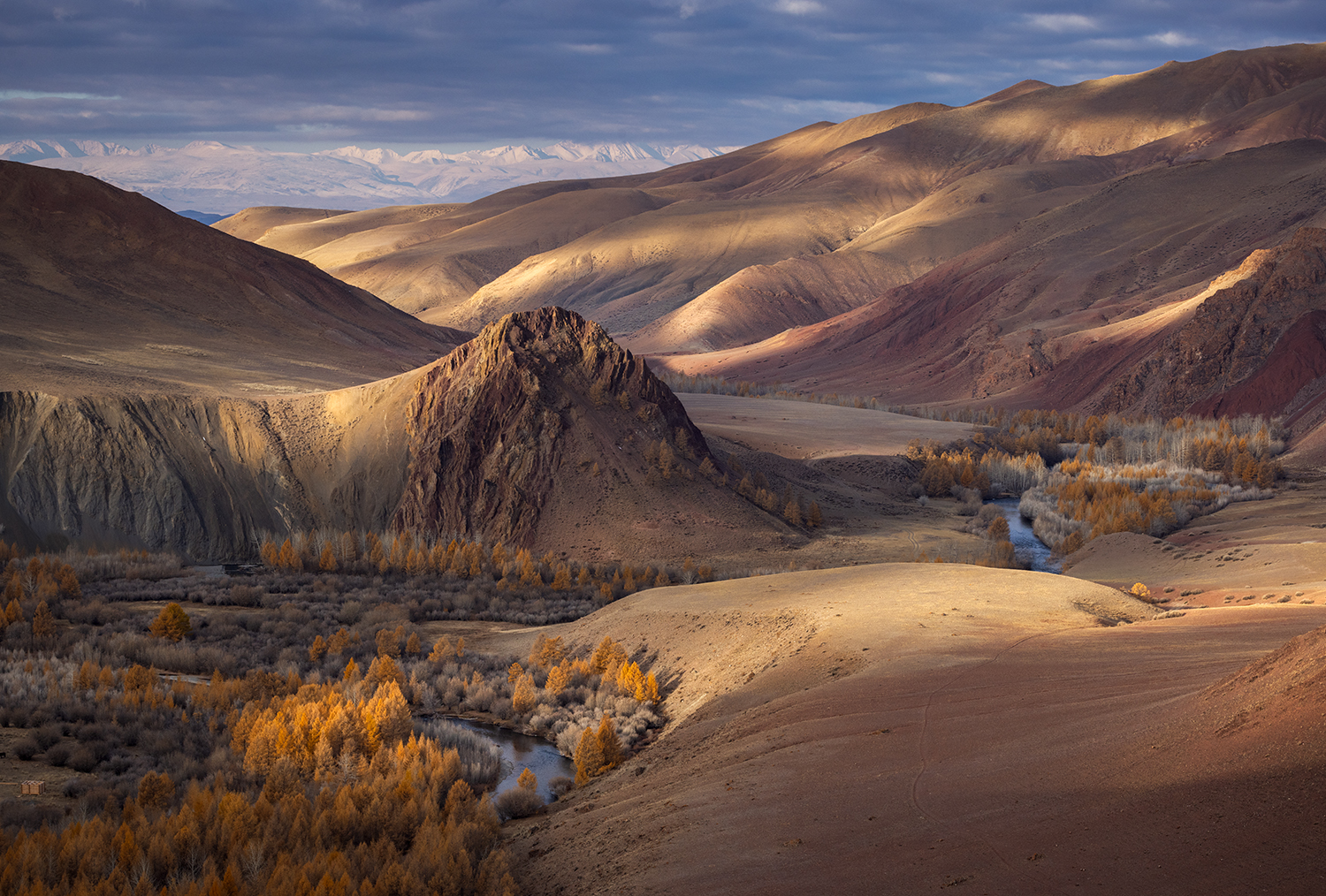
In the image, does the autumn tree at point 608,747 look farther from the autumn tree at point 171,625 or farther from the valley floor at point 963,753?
the autumn tree at point 171,625

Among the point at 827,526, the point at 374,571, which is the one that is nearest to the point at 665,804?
the point at 374,571

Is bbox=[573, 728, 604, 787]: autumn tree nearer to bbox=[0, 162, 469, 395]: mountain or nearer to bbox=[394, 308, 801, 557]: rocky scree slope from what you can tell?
bbox=[394, 308, 801, 557]: rocky scree slope

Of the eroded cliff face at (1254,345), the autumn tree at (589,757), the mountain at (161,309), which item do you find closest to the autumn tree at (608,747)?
the autumn tree at (589,757)

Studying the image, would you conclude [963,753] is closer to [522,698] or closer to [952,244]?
[522,698]

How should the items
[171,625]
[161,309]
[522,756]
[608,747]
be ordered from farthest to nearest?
Result: [161,309], [171,625], [522,756], [608,747]

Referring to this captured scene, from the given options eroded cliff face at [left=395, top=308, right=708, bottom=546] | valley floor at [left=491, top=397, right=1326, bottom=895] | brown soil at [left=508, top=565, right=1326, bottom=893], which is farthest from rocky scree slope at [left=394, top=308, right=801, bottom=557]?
brown soil at [left=508, top=565, right=1326, bottom=893]

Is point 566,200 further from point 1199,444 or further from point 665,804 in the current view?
point 665,804

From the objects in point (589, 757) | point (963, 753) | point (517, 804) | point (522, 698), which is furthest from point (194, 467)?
point (963, 753)

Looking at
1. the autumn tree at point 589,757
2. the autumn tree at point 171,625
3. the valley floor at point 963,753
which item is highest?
the valley floor at point 963,753

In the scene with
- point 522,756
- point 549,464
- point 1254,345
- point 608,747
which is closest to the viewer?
point 608,747
